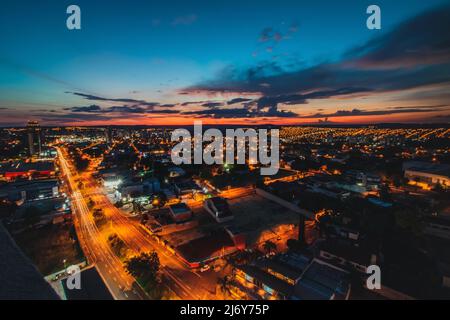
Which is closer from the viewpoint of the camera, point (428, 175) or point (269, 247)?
point (269, 247)

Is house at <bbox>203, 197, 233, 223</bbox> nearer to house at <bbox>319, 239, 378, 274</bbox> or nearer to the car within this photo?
the car

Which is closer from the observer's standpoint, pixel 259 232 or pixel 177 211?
pixel 259 232

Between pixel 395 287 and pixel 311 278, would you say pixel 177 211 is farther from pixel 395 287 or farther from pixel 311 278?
pixel 395 287

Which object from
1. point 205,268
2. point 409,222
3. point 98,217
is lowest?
point 205,268

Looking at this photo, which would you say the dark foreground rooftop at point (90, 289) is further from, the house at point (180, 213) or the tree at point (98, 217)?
the house at point (180, 213)

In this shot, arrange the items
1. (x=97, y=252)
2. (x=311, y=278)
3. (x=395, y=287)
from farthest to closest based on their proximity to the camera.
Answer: (x=97, y=252), (x=311, y=278), (x=395, y=287)

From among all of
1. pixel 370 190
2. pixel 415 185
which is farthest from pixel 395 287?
pixel 415 185

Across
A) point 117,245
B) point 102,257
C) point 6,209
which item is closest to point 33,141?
point 6,209

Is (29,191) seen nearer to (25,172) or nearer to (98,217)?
(98,217)
